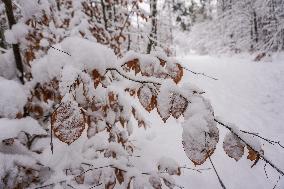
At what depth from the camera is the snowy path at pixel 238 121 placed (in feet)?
11.2

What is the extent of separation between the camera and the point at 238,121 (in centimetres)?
527

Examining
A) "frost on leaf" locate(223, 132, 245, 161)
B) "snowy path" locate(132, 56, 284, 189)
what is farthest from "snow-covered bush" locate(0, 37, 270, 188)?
"snowy path" locate(132, 56, 284, 189)

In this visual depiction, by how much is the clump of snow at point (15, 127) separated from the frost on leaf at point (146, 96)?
544 millimetres

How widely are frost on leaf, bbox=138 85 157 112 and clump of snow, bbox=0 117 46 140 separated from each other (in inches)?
21.4

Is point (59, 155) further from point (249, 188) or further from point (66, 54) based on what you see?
point (249, 188)

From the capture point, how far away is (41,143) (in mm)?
1823

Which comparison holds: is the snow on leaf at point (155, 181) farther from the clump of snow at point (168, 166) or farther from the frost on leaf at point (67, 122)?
the frost on leaf at point (67, 122)

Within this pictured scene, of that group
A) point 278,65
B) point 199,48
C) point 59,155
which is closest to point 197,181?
point 59,155

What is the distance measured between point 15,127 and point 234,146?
99cm

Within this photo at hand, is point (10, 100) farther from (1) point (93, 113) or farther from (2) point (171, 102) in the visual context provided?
(2) point (171, 102)

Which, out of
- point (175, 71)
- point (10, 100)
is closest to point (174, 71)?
point (175, 71)

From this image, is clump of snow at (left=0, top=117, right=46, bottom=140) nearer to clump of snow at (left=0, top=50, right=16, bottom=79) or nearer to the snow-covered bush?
the snow-covered bush

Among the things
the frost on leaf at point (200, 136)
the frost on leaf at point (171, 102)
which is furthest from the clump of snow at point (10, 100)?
the frost on leaf at point (200, 136)

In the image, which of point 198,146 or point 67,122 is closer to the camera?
point 198,146
